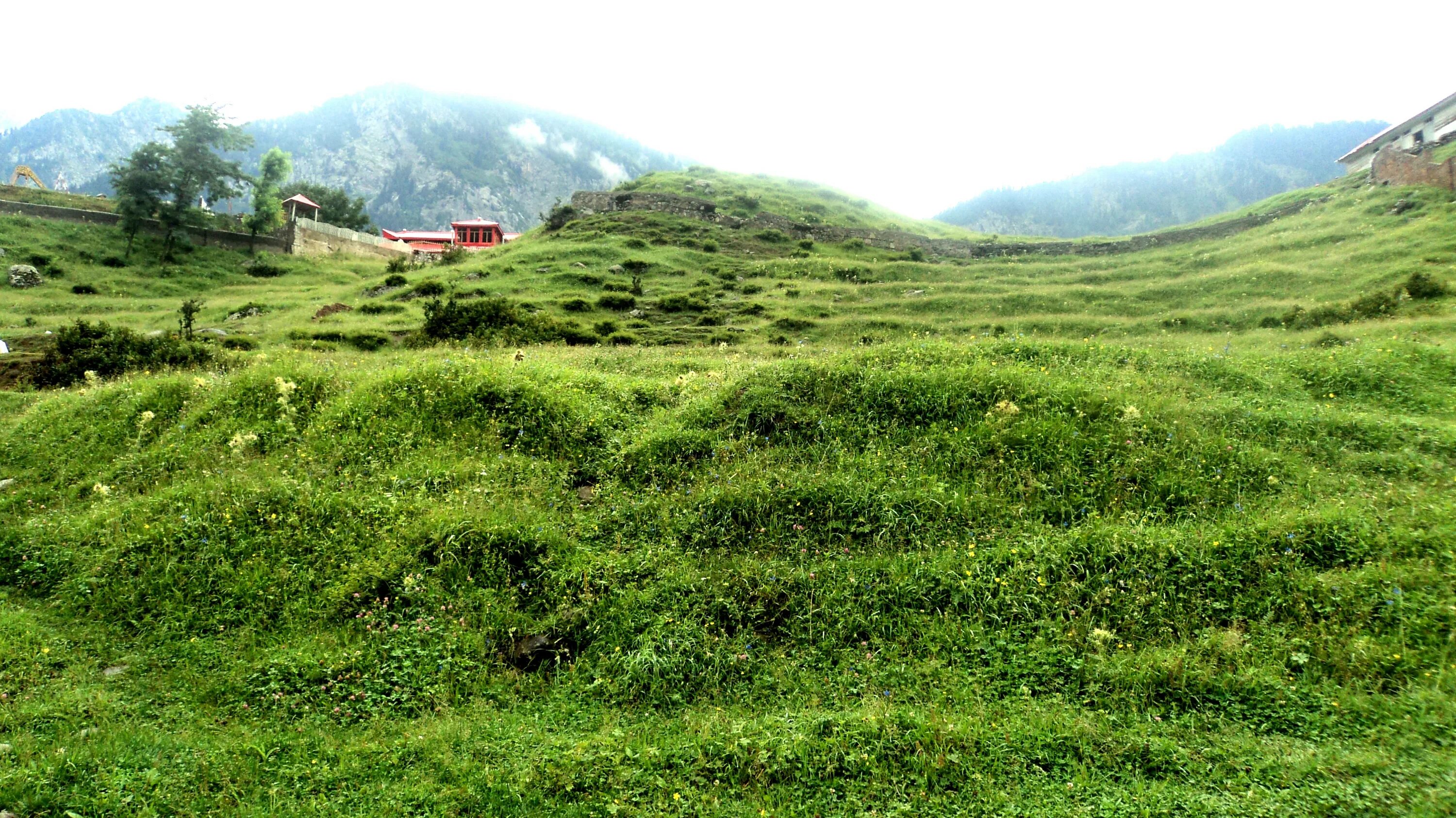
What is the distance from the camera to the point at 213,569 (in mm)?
7684

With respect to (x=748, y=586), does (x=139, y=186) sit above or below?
above

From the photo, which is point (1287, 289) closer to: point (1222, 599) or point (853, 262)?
point (853, 262)

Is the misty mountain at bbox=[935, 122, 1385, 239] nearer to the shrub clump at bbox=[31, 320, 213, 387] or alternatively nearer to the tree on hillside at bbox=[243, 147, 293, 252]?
the tree on hillside at bbox=[243, 147, 293, 252]

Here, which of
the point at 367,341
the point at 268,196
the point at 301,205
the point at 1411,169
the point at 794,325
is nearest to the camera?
the point at 367,341

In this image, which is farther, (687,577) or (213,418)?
(213,418)

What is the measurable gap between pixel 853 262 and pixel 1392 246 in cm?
2059

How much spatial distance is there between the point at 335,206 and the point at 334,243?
80.1ft

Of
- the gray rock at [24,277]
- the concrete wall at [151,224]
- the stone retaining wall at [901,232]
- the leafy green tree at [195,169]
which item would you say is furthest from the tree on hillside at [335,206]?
the gray rock at [24,277]

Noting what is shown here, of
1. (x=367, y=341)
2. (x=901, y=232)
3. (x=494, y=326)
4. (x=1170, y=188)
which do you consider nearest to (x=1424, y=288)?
(x=494, y=326)

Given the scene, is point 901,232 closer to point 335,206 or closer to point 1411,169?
point 1411,169

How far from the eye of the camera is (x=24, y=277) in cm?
3225

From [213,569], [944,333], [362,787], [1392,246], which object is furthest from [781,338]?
[1392,246]

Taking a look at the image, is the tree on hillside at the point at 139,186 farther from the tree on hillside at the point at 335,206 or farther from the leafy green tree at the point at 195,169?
the tree on hillside at the point at 335,206

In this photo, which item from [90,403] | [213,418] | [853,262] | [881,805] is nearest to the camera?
[881,805]
